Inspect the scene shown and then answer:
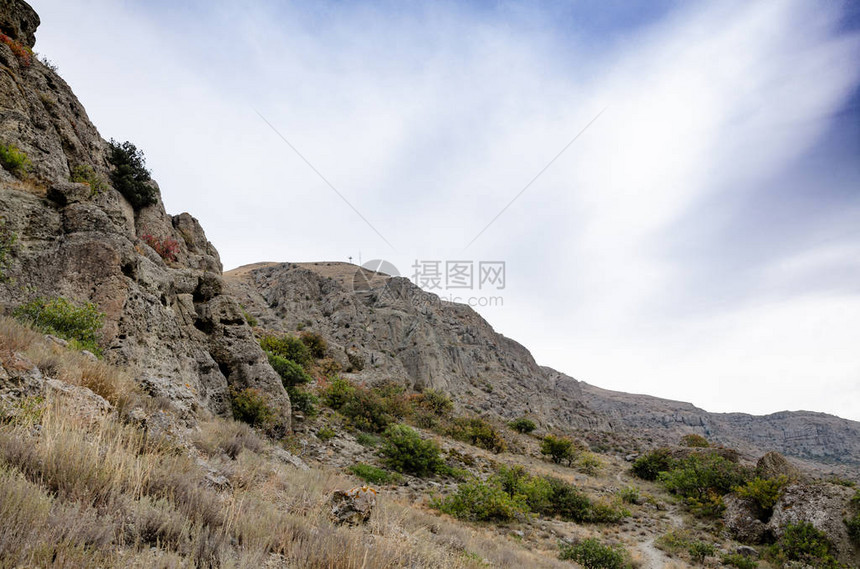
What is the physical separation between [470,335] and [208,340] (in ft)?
144

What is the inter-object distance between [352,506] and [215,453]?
6.70 feet

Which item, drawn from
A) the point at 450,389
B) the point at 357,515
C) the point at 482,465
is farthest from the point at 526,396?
the point at 357,515

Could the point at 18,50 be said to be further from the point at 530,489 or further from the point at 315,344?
the point at 530,489

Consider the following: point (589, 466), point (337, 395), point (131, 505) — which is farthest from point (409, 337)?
point (131, 505)

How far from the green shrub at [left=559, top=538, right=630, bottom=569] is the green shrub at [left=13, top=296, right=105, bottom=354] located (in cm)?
1027

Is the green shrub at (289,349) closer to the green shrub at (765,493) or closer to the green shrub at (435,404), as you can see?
the green shrub at (435,404)

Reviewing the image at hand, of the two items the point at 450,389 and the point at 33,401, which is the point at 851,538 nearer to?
the point at 33,401

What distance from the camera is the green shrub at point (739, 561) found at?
→ 881cm

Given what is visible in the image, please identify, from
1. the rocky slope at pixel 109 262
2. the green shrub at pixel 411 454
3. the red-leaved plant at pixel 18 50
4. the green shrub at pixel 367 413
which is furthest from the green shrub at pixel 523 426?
the red-leaved plant at pixel 18 50

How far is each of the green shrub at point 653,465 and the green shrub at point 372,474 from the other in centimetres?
1611

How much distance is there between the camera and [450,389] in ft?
119

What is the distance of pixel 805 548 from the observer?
9.23 m

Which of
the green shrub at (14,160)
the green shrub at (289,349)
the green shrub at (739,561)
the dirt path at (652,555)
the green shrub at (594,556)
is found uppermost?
the green shrub at (14,160)

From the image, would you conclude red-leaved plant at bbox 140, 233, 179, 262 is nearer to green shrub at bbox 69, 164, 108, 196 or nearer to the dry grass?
green shrub at bbox 69, 164, 108, 196
